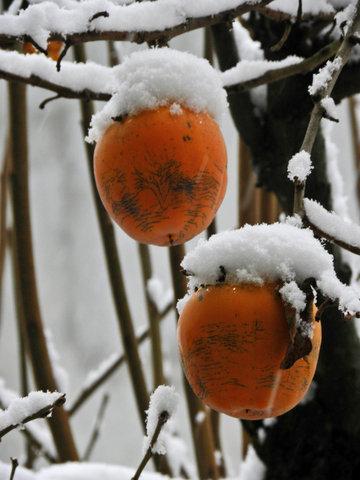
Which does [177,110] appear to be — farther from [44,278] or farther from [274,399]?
[44,278]

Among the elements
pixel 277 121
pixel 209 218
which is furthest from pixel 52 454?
pixel 209 218

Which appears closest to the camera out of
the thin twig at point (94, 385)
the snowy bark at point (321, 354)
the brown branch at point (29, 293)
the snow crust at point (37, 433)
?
the snowy bark at point (321, 354)

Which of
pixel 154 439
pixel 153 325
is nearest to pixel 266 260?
pixel 154 439

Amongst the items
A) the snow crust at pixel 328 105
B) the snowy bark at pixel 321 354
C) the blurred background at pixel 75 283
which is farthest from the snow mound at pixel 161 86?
the blurred background at pixel 75 283

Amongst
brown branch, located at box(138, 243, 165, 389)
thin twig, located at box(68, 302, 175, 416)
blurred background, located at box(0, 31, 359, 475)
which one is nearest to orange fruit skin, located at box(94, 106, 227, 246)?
brown branch, located at box(138, 243, 165, 389)

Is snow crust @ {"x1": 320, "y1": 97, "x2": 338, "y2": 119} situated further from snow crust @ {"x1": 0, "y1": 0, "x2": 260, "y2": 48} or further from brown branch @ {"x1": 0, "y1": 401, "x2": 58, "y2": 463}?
brown branch @ {"x1": 0, "y1": 401, "x2": 58, "y2": 463}

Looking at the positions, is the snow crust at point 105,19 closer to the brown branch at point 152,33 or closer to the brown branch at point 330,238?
the brown branch at point 152,33
